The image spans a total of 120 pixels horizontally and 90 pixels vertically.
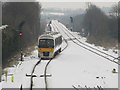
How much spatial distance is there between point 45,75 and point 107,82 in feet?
15.0

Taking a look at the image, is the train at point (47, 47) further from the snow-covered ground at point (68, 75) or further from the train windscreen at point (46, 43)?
the snow-covered ground at point (68, 75)

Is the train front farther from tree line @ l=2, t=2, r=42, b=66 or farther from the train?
tree line @ l=2, t=2, r=42, b=66

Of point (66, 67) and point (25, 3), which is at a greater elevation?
point (25, 3)

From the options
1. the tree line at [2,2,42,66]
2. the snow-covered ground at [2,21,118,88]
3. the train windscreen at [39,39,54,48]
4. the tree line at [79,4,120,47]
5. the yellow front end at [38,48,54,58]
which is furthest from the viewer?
the tree line at [79,4,120,47]

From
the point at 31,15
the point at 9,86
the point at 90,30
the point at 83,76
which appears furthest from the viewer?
the point at 90,30

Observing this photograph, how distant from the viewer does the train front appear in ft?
124

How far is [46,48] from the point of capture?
3788 centimetres

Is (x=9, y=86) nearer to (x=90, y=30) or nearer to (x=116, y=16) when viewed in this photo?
(x=116, y=16)

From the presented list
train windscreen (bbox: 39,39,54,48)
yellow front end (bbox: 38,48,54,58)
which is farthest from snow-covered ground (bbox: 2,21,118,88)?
train windscreen (bbox: 39,39,54,48)

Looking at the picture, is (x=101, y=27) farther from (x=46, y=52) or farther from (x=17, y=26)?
(x=46, y=52)

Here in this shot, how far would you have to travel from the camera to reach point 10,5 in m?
65.3

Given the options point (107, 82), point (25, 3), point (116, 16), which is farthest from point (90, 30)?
point (107, 82)

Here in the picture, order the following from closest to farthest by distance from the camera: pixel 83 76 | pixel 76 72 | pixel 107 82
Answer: pixel 107 82, pixel 83 76, pixel 76 72

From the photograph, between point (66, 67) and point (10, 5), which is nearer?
point (66, 67)
